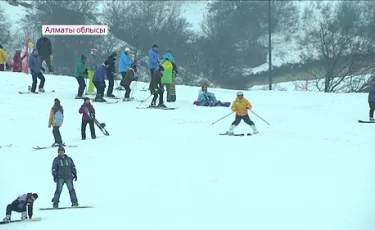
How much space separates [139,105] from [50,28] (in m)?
10.6

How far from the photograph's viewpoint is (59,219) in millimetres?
13703

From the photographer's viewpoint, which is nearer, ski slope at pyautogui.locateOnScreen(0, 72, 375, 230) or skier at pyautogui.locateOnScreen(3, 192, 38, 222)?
skier at pyautogui.locateOnScreen(3, 192, 38, 222)

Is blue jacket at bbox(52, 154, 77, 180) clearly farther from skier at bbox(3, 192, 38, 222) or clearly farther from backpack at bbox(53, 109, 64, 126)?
backpack at bbox(53, 109, 64, 126)

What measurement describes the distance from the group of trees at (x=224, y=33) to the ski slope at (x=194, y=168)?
68.8 ft

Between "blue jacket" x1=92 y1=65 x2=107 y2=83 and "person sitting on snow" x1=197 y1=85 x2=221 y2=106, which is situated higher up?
"blue jacket" x1=92 y1=65 x2=107 y2=83

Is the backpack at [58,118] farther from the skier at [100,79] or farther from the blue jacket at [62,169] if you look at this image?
the skier at [100,79]

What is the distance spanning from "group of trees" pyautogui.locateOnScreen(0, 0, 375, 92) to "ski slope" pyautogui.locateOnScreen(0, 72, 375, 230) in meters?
21.0

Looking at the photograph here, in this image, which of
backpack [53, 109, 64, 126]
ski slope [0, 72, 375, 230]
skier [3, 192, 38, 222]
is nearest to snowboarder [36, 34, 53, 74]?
ski slope [0, 72, 375, 230]

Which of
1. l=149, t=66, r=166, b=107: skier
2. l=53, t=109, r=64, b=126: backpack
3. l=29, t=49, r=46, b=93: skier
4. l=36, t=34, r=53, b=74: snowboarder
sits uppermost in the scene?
l=36, t=34, r=53, b=74: snowboarder

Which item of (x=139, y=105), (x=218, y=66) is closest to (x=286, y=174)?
(x=139, y=105)

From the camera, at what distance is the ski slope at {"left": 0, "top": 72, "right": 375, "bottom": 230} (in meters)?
13.8

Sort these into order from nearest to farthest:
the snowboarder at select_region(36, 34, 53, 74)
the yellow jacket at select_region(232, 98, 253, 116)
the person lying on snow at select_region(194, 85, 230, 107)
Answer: the yellow jacket at select_region(232, 98, 253, 116) → the person lying on snow at select_region(194, 85, 230, 107) → the snowboarder at select_region(36, 34, 53, 74)

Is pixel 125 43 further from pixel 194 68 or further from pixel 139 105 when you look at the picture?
pixel 139 105

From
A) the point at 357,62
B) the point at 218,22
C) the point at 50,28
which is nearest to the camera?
the point at 50,28
